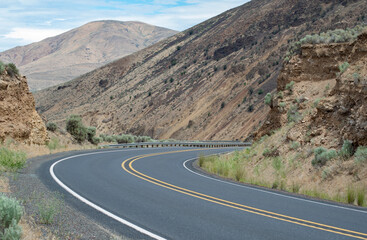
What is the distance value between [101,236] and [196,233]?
154cm

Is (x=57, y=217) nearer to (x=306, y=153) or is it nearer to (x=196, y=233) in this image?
(x=196, y=233)

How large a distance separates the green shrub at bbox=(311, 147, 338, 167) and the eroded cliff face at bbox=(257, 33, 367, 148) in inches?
26.4

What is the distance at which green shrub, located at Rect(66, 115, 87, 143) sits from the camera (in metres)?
35.8

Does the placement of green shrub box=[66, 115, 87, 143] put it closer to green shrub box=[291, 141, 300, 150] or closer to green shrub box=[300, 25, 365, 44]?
green shrub box=[300, 25, 365, 44]

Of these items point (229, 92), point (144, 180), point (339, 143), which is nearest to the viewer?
point (144, 180)

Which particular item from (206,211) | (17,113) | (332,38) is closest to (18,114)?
(17,113)

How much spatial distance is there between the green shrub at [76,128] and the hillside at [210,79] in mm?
20979

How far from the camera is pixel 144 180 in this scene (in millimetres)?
14086

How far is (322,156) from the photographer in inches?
599

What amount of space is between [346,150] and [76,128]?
26.0 metres

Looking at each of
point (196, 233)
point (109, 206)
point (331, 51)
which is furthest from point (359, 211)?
point (331, 51)

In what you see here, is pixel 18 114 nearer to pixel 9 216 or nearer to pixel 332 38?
pixel 332 38

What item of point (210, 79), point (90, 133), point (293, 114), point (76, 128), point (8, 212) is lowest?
point (90, 133)

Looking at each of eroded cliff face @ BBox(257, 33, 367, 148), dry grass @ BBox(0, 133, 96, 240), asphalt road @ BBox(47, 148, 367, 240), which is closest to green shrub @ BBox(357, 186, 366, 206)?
asphalt road @ BBox(47, 148, 367, 240)
